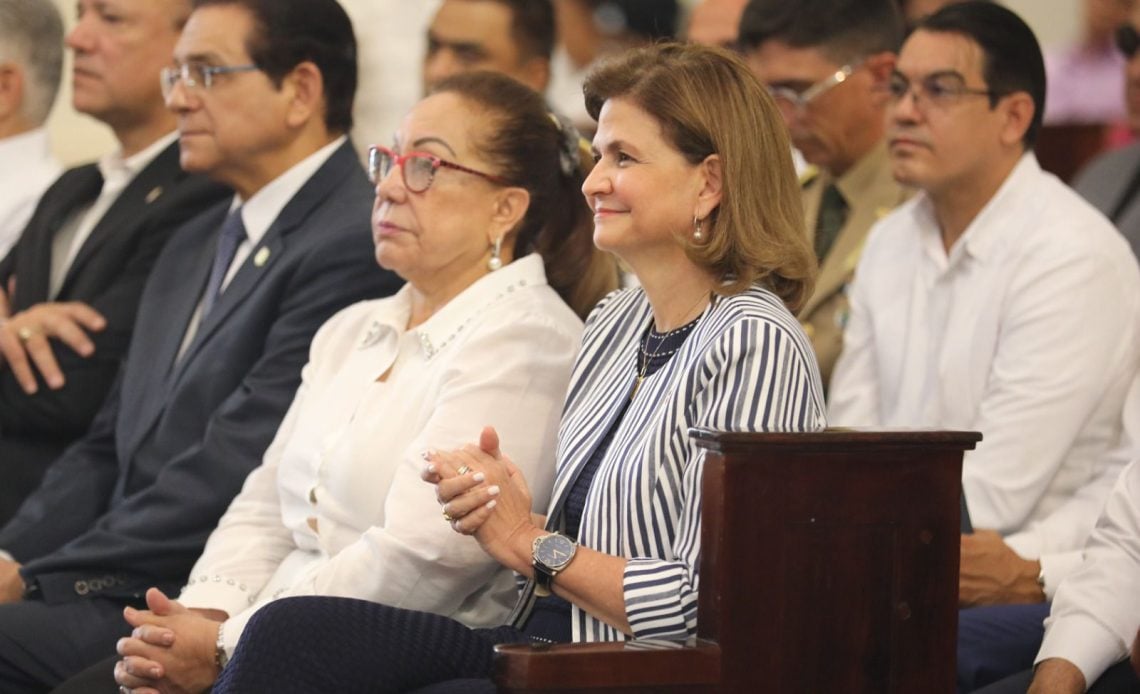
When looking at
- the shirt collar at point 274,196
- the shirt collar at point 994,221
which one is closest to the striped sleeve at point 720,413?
the shirt collar at point 994,221

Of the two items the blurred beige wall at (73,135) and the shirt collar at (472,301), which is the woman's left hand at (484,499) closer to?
the shirt collar at (472,301)

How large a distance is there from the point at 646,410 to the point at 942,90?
1336 millimetres

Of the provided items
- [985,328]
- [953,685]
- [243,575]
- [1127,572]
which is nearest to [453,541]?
[243,575]

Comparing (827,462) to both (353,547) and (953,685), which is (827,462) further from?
(353,547)

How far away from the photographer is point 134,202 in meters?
4.02

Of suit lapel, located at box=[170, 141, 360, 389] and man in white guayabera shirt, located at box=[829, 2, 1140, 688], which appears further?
suit lapel, located at box=[170, 141, 360, 389]

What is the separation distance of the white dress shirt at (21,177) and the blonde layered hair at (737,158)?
243 centimetres

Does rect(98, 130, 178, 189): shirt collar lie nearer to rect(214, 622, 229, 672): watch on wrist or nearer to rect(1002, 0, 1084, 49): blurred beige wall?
rect(214, 622, 229, 672): watch on wrist

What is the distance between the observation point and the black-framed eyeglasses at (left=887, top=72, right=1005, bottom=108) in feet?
11.1

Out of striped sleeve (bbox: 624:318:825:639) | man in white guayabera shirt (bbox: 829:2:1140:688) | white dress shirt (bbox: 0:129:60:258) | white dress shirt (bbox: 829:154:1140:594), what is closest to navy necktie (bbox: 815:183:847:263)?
man in white guayabera shirt (bbox: 829:2:1140:688)

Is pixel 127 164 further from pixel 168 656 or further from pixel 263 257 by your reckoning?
pixel 168 656

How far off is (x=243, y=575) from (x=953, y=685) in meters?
1.36

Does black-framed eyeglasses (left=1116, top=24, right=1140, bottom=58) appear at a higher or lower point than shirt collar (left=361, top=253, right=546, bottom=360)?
higher

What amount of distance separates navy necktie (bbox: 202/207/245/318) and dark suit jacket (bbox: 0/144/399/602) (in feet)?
0.16
